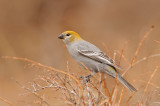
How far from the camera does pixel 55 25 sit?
10672mm

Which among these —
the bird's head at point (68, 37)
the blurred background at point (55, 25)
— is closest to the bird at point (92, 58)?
the bird's head at point (68, 37)

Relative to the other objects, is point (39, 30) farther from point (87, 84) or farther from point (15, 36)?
point (87, 84)

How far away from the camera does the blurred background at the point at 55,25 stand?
9523 millimetres

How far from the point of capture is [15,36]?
10812 mm

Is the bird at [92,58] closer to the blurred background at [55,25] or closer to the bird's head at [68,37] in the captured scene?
the bird's head at [68,37]

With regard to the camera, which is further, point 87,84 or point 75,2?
point 75,2

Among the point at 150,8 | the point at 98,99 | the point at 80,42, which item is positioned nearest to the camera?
the point at 98,99

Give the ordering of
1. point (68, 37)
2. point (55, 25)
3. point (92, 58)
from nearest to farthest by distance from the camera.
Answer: point (92, 58), point (68, 37), point (55, 25)

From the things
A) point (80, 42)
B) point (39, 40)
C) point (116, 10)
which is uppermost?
point (80, 42)

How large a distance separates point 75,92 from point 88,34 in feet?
21.3

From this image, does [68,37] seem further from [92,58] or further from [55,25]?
[55,25]

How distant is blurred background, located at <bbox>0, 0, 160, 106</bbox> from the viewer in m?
9.52

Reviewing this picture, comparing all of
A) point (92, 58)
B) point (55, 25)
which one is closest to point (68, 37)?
point (92, 58)

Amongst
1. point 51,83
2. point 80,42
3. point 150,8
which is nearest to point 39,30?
point 150,8
